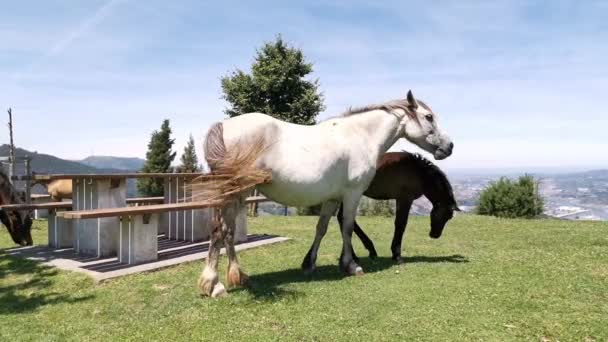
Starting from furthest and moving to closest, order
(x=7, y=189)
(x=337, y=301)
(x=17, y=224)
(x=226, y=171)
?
(x=17, y=224), (x=7, y=189), (x=337, y=301), (x=226, y=171)

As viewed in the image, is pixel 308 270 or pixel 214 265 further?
pixel 308 270

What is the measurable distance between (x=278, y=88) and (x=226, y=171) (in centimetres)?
1580

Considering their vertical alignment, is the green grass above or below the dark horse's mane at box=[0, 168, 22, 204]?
below

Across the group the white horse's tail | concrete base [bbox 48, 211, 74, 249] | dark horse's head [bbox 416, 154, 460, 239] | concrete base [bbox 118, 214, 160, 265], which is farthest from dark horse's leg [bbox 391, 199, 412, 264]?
concrete base [bbox 48, 211, 74, 249]

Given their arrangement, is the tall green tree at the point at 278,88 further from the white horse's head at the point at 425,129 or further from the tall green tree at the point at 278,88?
the white horse's head at the point at 425,129

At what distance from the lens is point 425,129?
661 cm

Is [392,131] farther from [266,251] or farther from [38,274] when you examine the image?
[38,274]

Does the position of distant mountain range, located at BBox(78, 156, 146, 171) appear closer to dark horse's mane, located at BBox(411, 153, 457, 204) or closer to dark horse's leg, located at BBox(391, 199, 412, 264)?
dark horse's leg, located at BBox(391, 199, 412, 264)

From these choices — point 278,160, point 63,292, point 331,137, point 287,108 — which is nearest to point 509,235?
point 331,137

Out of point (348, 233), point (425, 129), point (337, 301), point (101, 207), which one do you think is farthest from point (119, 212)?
point (425, 129)

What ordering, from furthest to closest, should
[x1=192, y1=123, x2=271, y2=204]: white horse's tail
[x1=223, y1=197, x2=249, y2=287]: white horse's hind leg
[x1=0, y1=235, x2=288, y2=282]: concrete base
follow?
[x1=0, y1=235, x2=288, y2=282]: concrete base
[x1=223, y1=197, x2=249, y2=287]: white horse's hind leg
[x1=192, y1=123, x2=271, y2=204]: white horse's tail

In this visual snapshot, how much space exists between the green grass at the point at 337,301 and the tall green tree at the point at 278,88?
41.1ft

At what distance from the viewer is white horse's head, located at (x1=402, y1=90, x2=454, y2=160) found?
6602mm

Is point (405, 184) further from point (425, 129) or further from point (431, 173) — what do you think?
→ point (425, 129)
